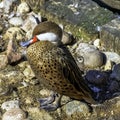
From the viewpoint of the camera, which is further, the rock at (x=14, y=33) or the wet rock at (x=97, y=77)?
the rock at (x=14, y=33)

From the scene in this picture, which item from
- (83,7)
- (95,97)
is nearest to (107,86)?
(95,97)

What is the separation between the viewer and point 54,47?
13.9 feet

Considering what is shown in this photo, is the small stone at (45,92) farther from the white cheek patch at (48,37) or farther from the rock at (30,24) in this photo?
the rock at (30,24)

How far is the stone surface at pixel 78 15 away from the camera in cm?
552

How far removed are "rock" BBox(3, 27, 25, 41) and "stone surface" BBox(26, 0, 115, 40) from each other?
422mm

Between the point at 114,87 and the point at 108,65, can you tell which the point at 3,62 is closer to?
the point at 108,65

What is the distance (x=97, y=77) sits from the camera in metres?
4.86

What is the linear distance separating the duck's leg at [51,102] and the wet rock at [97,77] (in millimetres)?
401

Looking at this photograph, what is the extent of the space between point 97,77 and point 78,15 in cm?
111

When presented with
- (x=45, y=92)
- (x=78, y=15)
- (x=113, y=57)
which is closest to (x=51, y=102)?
(x=45, y=92)

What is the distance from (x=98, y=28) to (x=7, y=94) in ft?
4.56

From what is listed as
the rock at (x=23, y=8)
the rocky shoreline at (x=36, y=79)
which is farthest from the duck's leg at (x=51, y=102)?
the rock at (x=23, y=8)

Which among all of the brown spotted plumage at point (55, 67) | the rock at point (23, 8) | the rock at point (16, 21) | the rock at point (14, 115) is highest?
the brown spotted plumage at point (55, 67)

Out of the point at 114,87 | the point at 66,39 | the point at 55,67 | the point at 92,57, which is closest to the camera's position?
the point at 55,67
